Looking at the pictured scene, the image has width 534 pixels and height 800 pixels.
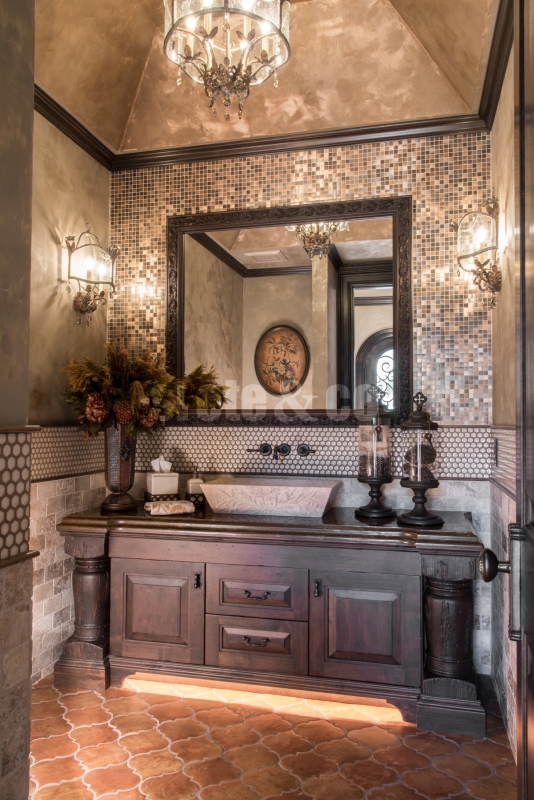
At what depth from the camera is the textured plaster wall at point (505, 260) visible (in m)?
2.46

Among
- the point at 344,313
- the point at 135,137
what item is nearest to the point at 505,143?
the point at 344,313

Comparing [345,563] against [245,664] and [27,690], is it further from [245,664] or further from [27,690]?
[27,690]

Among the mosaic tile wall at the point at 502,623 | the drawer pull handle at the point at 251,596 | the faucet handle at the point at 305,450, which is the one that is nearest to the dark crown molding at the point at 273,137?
the faucet handle at the point at 305,450

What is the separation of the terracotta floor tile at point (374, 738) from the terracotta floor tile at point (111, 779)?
91cm

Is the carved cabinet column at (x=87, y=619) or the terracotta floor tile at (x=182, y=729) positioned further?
the carved cabinet column at (x=87, y=619)

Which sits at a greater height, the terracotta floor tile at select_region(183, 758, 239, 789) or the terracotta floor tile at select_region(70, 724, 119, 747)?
the terracotta floor tile at select_region(183, 758, 239, 789)

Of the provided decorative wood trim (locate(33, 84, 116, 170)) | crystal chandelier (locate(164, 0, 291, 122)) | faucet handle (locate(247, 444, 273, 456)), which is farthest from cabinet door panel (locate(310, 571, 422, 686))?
decorative wood trim (locate(33, 84, 116, 170))

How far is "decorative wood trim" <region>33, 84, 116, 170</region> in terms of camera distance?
3.08 m

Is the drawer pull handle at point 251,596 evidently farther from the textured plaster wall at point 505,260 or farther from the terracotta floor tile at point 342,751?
the textured plaster wall at point 505,260

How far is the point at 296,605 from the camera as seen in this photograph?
9.27 ft

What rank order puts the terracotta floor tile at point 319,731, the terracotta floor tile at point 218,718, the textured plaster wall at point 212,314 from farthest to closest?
the textured plaster wall at point 212,314 < the terracotta floor tile at point 218,718 < the terracotta floor tile at point 319,731

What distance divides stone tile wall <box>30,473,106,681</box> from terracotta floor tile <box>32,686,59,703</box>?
78 millimetres

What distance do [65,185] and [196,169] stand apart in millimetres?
786

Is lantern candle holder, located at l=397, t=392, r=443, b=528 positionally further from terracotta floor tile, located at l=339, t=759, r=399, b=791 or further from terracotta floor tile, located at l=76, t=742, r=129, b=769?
terracotta floor tile, located at l=76, t=742, r=129, b=769
